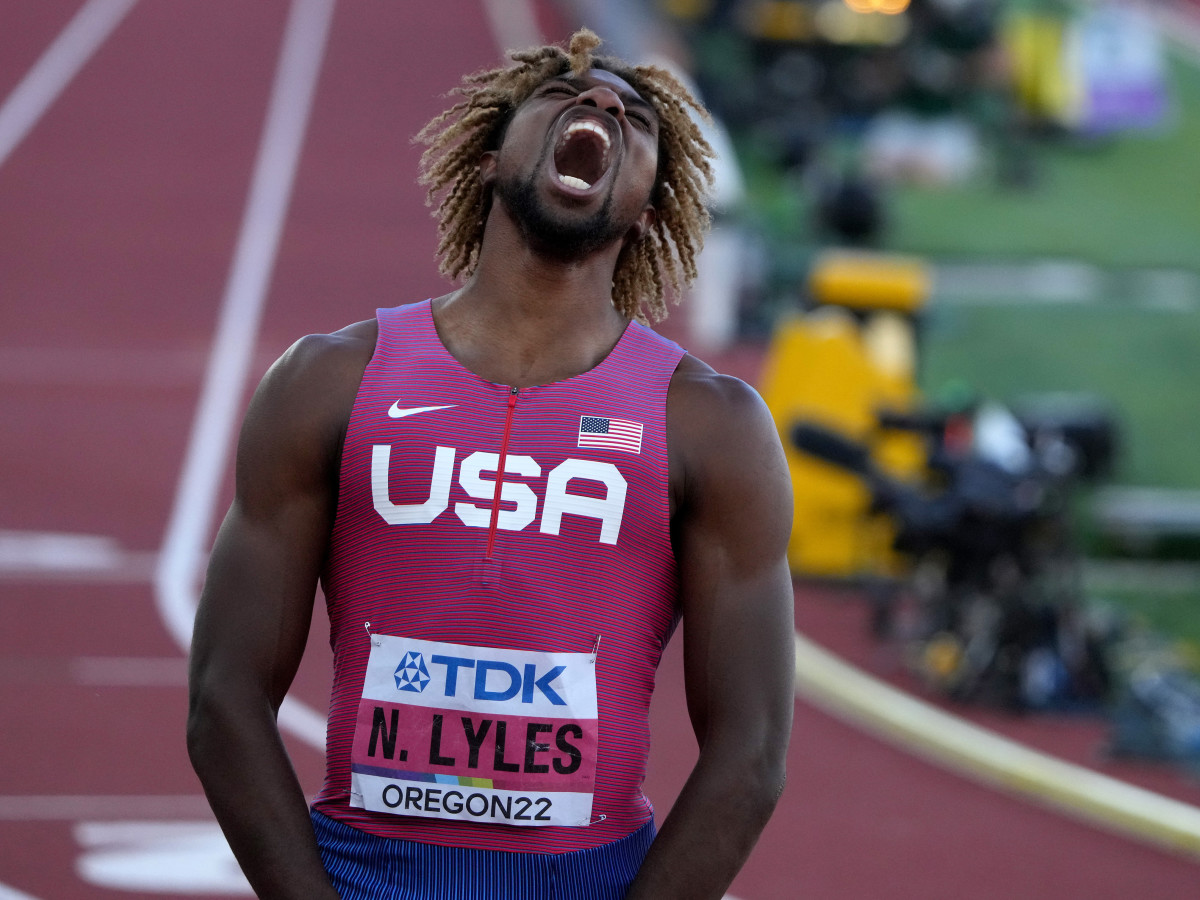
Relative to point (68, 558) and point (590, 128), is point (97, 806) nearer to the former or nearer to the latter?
point (68, 558)

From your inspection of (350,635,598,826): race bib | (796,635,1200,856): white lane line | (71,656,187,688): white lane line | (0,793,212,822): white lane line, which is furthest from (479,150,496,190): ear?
(71,656,187,688): white lane line

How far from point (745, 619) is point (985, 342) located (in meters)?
12.8

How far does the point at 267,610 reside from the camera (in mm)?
2488

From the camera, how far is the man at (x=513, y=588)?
7.93 ft

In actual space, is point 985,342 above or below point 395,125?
below

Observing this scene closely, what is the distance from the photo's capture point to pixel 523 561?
2.44 meters

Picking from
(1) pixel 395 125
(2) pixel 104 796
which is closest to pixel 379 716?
(2) pixel 104 796

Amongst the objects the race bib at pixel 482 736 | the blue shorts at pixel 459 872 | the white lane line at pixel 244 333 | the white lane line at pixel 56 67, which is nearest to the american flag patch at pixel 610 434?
the race bib at pixel 482 736

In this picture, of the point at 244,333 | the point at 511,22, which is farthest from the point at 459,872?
the point at 511,22

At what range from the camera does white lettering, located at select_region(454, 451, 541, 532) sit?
8.02 feet

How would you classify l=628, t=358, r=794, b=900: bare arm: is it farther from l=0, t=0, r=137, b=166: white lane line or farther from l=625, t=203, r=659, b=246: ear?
l=0, t=0, r=137, b=166: white lane line

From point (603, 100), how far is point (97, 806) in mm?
4198

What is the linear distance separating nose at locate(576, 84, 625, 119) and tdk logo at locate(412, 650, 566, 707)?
78 cm

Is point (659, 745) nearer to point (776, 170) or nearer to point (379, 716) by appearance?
point (379, 716)
